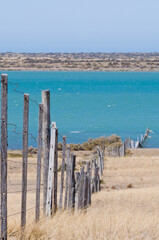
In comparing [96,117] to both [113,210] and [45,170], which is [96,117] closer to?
[113,210]

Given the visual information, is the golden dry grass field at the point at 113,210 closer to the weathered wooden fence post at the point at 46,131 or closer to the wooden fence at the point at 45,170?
the wooden fence at the point at 45,170

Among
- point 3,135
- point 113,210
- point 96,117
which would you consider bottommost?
point 113,210

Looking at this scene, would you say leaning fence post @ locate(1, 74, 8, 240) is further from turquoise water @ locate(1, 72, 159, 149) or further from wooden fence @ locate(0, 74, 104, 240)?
turquoise water @ locate(1, 72, 159, 149)

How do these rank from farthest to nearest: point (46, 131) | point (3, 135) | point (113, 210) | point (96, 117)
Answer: point (96, 117) < point (113, 210) < point (46, 131) < point (3, 135)

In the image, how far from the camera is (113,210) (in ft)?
37.2

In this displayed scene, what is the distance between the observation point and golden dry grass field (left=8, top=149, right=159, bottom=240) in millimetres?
6598

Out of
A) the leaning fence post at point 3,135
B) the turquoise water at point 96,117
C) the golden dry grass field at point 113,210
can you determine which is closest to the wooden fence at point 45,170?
the leaning fence post at point 3,135

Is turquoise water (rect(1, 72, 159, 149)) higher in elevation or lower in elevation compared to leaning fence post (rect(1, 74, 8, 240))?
higher

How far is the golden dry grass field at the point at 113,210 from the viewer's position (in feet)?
A: 21.6

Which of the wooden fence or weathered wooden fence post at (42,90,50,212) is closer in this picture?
the wooden fence

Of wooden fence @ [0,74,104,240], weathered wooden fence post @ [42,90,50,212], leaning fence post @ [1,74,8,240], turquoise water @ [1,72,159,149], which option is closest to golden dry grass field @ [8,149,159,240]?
wooden fence @ [0,74,104,240]

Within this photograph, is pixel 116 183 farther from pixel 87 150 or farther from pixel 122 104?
pixel 122 104

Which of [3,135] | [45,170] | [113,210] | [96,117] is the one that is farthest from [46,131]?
[96,117]

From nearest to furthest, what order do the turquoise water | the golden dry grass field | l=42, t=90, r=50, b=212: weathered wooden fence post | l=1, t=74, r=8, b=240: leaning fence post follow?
l=1, t=74, r=8, b=240: leaning fence post
the golden dry grass field
l=42, t=90, r=50, b=212: weathered wooden fence post
the turquoise water
